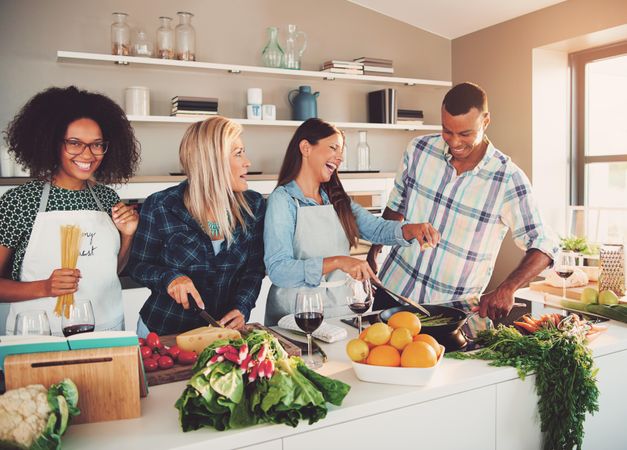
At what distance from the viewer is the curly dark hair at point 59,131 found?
82.7 inches

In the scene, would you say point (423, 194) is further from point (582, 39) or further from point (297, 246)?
point (582, 39)

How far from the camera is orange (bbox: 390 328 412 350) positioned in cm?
151

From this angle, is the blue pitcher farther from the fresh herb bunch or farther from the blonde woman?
the fresh herb bunch

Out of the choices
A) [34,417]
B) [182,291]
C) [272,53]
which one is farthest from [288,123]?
[34,417]

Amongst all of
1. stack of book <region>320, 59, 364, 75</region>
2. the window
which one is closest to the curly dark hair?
stack of book <region>320, 59, 364, 75</region>

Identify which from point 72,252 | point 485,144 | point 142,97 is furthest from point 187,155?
point 142,97

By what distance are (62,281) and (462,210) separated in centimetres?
154

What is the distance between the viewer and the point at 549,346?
1.62 m

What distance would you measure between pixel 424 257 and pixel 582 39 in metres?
2.82

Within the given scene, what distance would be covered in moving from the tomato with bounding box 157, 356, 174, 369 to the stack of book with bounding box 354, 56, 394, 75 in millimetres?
3801

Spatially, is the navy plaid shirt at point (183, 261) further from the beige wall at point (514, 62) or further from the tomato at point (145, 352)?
the beige wall at point (514, 62)

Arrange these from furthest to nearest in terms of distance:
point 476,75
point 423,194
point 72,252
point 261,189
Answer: point 476,75 < point 261,189 < point 423,194 < point 72,252

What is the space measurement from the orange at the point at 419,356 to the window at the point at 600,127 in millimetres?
3681

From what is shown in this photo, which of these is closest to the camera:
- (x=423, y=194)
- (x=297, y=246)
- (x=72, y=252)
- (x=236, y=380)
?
(x=236, y=380)
